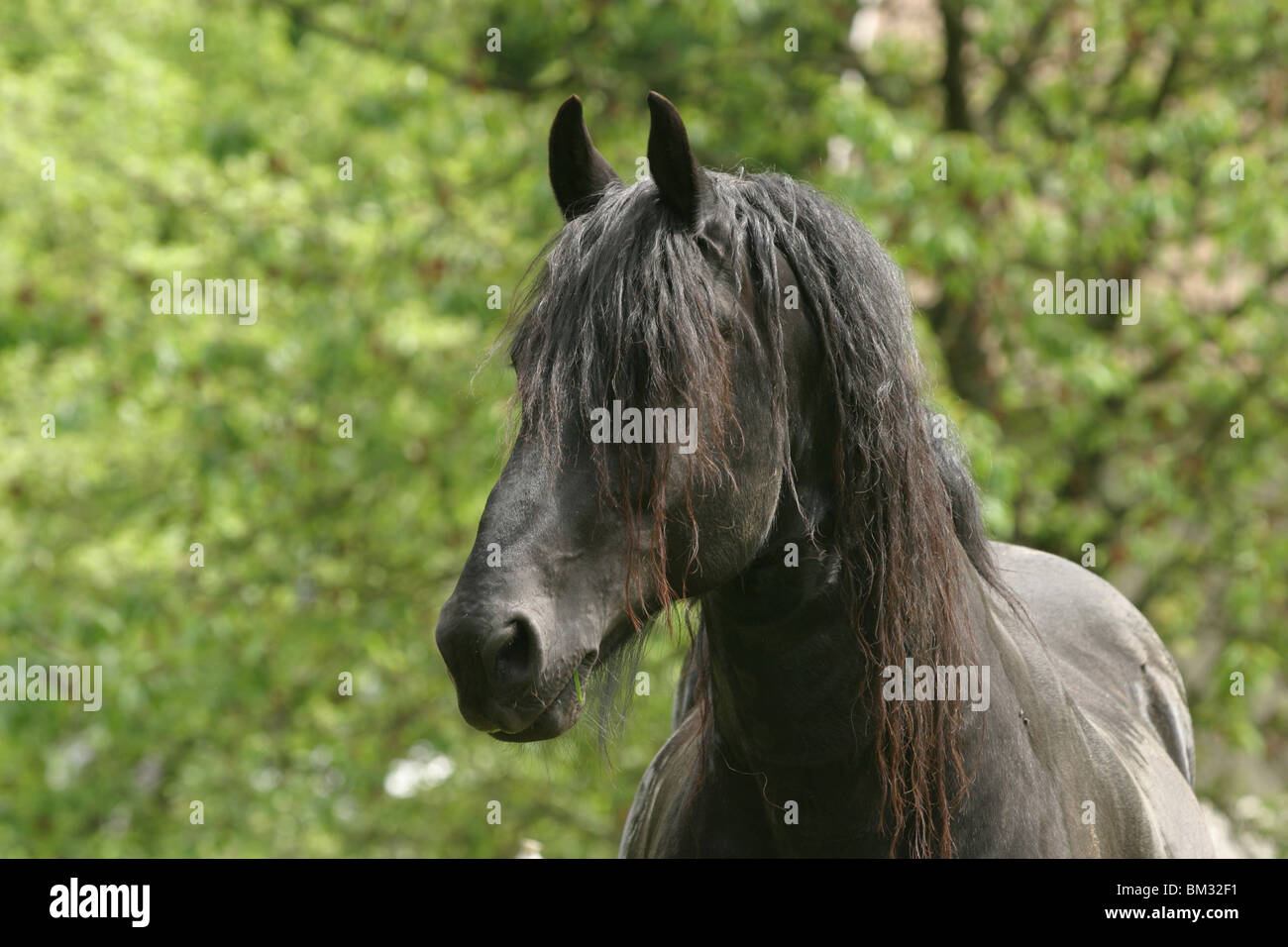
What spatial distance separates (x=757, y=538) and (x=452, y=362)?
655 centimetres

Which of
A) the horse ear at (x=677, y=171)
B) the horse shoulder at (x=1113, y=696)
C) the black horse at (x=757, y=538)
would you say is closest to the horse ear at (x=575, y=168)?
the black horse at (x=757, y=538)

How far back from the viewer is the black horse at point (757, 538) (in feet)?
6.40

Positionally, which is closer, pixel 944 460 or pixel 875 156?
pixel 944 460

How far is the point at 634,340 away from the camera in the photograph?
1.99m

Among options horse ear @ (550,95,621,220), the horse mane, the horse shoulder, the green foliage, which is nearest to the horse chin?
the horse mane

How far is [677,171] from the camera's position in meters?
2.11

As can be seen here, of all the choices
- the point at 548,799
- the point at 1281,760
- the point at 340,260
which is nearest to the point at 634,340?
the point at 340,260

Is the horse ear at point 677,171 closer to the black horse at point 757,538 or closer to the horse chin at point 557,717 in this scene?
the black horse at point 757,538

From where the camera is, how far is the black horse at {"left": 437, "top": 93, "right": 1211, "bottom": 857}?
1.95 metres

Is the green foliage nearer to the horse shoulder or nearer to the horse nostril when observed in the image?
the horse shoulder
